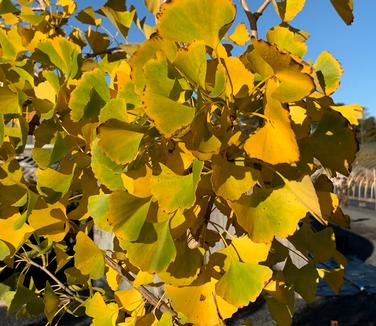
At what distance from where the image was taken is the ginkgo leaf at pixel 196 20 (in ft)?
Answer: 1.18

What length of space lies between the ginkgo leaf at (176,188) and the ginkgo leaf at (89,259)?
169 millimetres

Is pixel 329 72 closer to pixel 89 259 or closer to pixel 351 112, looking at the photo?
pixel 351 112

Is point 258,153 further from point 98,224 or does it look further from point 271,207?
point 98,224

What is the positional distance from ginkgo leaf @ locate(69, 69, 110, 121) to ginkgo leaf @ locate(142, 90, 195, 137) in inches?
4.1

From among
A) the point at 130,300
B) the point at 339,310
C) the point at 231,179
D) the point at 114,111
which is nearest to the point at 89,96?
the point at 114,111

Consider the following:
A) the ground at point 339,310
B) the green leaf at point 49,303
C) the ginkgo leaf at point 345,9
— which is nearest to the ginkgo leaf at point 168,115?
the ginkgo leaf at point 345,9

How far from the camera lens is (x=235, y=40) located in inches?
19.8

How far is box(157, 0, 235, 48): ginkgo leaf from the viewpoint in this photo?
36 cm

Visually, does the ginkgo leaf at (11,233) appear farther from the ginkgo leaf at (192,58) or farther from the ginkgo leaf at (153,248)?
the ginkgo leaf at (192,58)

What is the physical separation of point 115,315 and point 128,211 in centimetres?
22

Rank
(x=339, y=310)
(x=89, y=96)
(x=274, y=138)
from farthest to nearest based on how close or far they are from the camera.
Answer: (x=339, y=310) → (x=89, y=96) → (x=274, y=138)

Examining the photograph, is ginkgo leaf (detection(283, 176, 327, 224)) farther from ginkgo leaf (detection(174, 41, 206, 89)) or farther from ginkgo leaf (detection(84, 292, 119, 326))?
ginkgo leaf (detection(84, 292, 119, 326))

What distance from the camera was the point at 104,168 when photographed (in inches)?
16.7

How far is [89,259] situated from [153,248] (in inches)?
6.2
